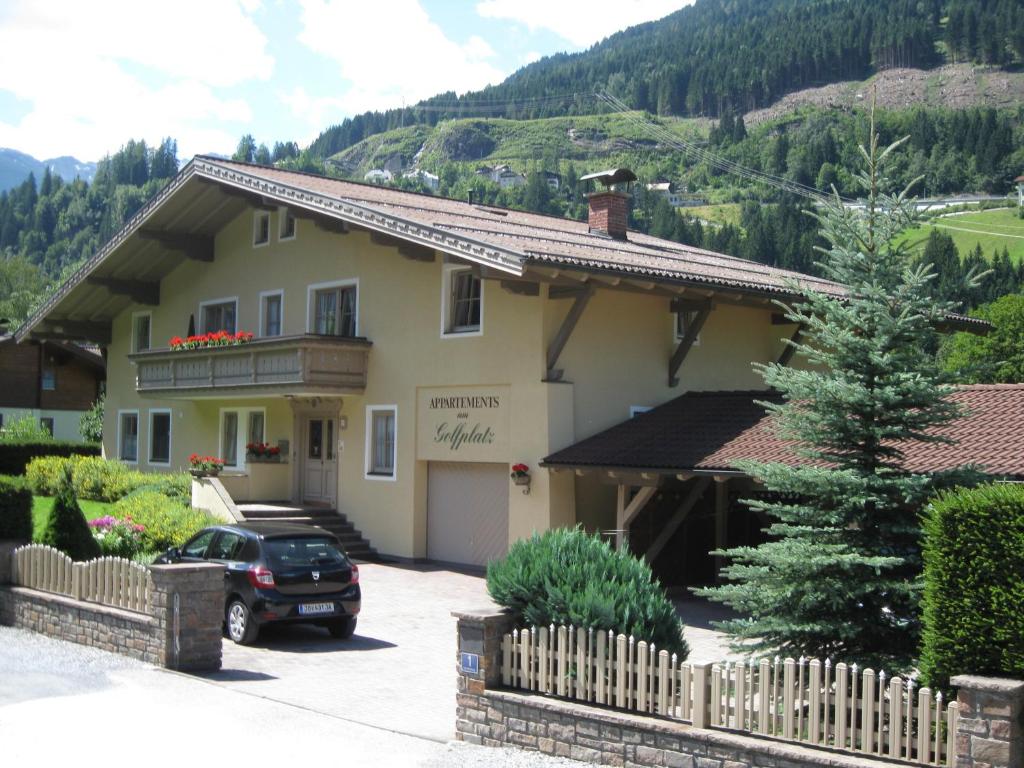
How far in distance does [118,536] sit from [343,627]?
6841 millimetres

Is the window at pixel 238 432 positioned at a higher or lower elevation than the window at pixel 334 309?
lower

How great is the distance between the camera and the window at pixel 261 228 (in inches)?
1110

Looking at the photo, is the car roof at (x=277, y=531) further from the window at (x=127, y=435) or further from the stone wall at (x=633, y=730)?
the window at (x=127, y=435)

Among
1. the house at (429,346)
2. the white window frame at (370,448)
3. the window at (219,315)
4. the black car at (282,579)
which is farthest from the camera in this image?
the window at (219,315)

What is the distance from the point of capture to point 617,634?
9.66 meters

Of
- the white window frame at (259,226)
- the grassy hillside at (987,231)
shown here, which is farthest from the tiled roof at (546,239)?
the grassy hillside at (987,231)

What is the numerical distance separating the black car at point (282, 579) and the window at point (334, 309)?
10285mm

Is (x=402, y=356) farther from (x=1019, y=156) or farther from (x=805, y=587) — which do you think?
(x=1019, y=156)

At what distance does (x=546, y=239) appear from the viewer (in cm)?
2262

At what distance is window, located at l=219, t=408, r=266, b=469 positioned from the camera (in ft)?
92.5

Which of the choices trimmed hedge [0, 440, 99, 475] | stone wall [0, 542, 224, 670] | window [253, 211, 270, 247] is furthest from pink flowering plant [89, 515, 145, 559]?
trimmed hedge [0, 440, 99, 475]

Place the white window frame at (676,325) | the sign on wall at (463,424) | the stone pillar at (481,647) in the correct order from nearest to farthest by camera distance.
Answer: the stone pillar at (481,647) < the sign on wall at (463,424) < the white window frame at (676,325)

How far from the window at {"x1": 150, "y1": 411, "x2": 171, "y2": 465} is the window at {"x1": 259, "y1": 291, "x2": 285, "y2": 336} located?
5.28m

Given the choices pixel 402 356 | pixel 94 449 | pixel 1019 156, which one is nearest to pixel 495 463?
pixel 402 356
